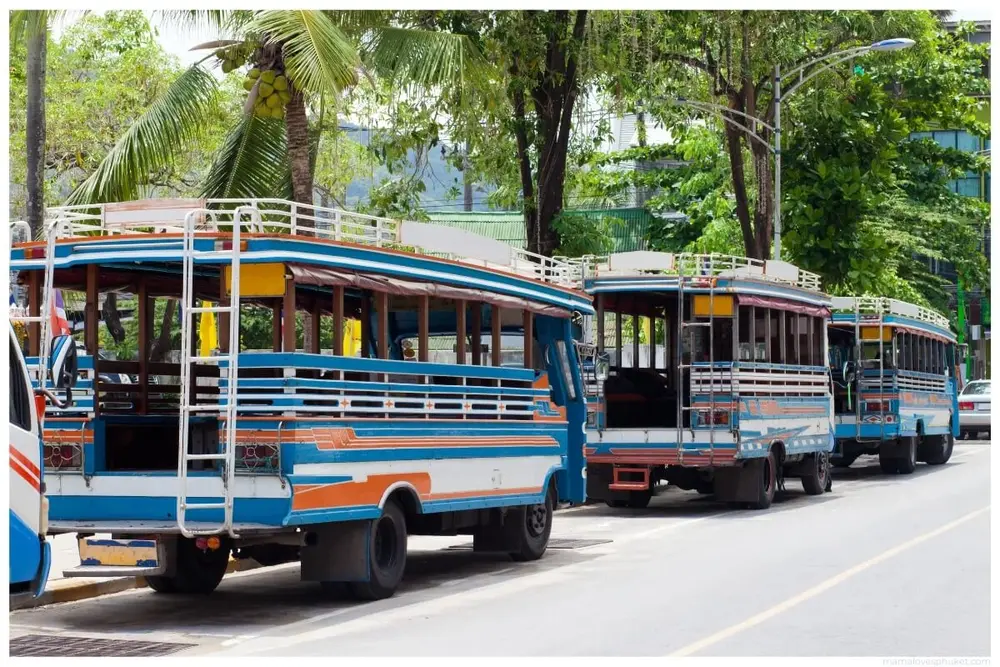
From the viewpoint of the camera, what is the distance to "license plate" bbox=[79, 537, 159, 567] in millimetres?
10453

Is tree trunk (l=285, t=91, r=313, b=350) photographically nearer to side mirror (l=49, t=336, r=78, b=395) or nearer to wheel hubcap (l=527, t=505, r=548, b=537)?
wheel hubcap (l=527, t=505, r=548, b=537)

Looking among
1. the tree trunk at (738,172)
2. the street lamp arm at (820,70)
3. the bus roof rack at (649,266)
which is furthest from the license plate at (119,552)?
the tree trunk at (738,172)

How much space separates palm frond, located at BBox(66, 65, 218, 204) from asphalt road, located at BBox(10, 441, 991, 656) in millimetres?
5163

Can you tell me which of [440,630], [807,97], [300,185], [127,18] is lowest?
[440,630]

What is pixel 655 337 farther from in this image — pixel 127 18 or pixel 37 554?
pixel 127 18

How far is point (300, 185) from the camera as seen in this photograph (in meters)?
17.4

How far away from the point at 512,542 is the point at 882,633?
16.4 ft

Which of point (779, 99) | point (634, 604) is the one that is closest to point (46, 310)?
point (634, 604)

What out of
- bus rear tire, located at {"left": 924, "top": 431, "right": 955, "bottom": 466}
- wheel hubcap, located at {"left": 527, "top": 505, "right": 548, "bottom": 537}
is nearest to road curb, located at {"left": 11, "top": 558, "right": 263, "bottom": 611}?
wheel hubcap, located at {"left": 527, "top": 505, "right": 548, "bottom": 537}

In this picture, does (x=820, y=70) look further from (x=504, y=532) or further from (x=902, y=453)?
(x=504, y=532)

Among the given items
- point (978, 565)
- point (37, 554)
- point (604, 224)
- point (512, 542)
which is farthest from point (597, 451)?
point (37, 554)

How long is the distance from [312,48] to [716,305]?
19.8 feet

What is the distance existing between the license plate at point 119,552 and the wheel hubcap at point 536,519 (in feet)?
16.7

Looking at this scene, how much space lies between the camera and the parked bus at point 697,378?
1909cm
